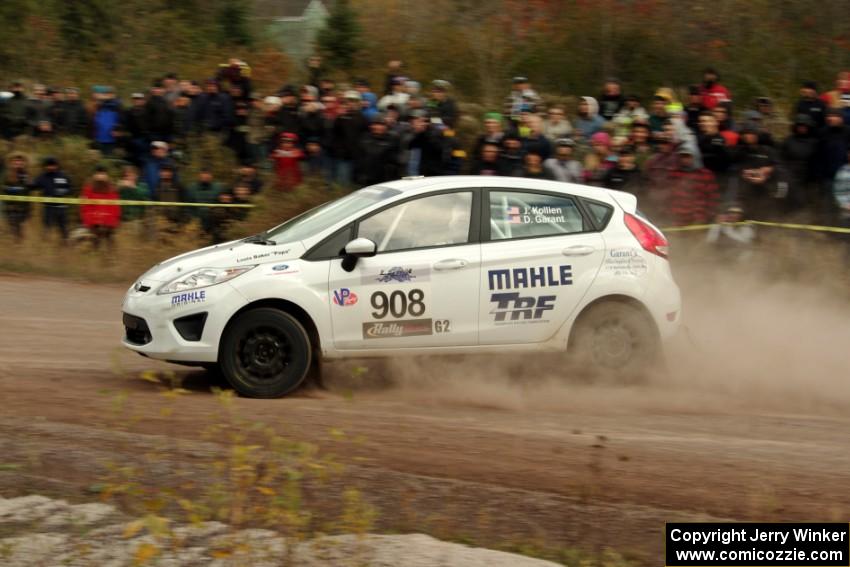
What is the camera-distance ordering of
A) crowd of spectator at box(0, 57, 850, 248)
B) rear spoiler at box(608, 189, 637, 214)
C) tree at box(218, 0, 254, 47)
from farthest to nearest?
tree at box(218, 0, 254, 47) < crowd of spectator at box(0, 57, 850, 248) < rear spoiler at box(608, 189, 637, 214)

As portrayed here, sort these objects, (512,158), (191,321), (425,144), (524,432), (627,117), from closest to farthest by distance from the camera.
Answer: (524,432)
(191,321)
(512,158)
(425,144)
(627,117)

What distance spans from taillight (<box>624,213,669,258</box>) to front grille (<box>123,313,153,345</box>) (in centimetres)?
415

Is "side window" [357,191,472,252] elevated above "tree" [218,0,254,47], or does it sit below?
below

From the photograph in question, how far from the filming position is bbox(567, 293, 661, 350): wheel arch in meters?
9.78

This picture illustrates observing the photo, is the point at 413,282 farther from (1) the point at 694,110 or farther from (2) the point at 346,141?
(1) the point at 694,110

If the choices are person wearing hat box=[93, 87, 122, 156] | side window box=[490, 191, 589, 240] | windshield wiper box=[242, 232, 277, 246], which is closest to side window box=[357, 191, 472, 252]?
side window box=[490, 191, 589, 240]

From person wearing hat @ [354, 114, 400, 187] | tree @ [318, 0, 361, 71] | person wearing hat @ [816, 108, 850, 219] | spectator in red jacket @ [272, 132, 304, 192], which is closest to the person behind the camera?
person wearing hat @ [816, 108, 850, 219]

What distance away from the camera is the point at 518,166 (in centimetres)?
1483

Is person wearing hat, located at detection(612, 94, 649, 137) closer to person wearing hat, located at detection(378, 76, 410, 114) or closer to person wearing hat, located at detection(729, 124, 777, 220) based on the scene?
person wearing hat, located at detection(729, 124, 777, 220)

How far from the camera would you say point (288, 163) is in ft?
52.2

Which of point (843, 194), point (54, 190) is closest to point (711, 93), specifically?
point (843, 194)

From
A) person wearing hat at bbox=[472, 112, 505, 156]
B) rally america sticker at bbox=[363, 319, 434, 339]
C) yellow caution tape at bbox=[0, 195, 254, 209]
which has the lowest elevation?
rally america sticker at bbox=[363, 319, 434, 339]

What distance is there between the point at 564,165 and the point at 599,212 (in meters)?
4.96

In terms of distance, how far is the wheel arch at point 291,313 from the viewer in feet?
29.7
